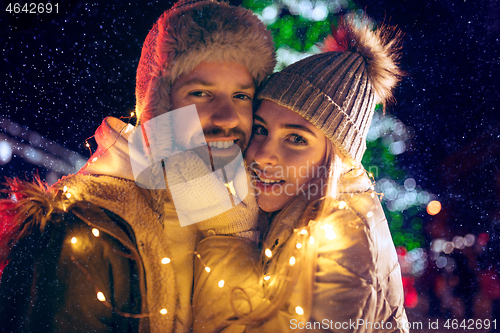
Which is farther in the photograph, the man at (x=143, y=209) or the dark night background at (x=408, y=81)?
the dark night background at (x=408, y=81)

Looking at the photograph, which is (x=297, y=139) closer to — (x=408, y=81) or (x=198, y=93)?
(x=198, y=93)

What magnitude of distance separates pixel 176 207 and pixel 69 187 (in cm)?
45

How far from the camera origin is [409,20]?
199 cm

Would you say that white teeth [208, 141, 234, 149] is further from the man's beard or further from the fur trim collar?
the fur trim collar

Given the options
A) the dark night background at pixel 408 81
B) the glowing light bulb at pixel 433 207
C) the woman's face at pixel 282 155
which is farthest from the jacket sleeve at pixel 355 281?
the glowing light bulb at pixel 433 207

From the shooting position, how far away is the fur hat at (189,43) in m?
1.17

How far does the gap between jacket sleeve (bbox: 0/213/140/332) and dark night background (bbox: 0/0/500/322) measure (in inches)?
35.4

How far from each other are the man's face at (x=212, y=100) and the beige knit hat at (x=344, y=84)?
24 cm

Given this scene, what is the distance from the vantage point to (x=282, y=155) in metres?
1.37

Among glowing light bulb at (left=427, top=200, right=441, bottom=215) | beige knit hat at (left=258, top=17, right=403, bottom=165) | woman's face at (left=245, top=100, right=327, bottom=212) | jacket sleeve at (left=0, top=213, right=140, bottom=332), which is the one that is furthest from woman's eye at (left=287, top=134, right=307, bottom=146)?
glowing light bulb at (left=427, top=200, right=441, bottom=215)

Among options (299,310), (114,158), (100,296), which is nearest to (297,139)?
(299,310)

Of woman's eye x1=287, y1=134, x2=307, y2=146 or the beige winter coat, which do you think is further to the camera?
woman's eye x1=287, y1=134, x2=307, y2=146

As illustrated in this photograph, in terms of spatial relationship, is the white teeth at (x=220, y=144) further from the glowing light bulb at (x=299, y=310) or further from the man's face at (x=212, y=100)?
the glowing light bulb at (x=299, y=310)

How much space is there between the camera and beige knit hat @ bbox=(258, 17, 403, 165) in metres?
1.35
